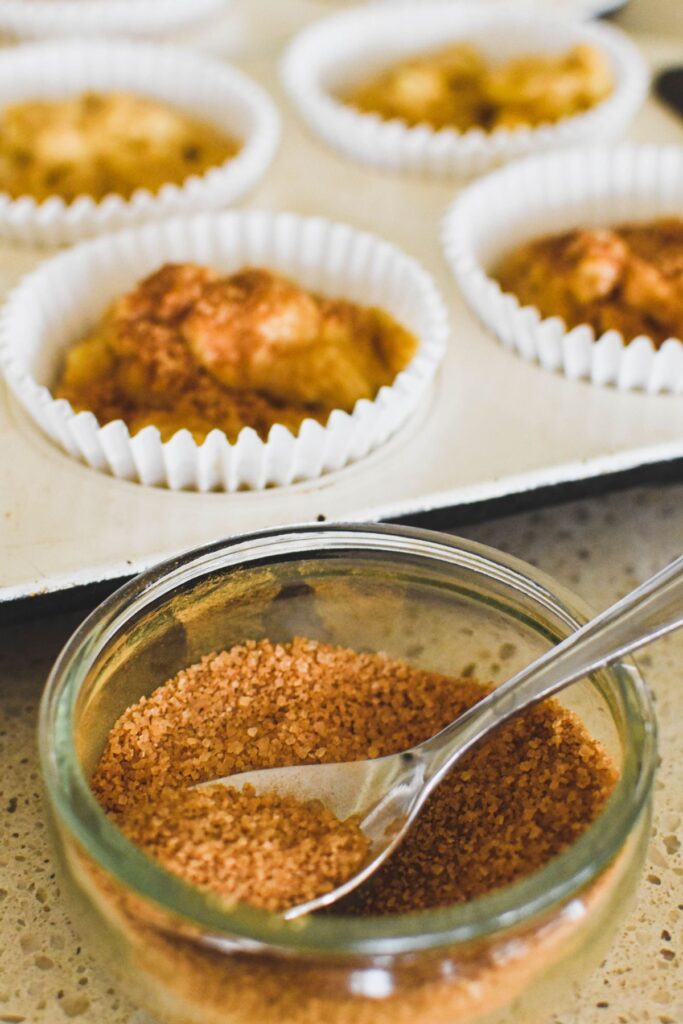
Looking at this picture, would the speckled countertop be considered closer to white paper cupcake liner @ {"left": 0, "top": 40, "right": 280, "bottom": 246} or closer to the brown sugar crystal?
the brown sugar crystal

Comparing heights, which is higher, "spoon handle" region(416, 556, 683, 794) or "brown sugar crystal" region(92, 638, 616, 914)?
"spoon handle" region(416, 556, 683, 794)

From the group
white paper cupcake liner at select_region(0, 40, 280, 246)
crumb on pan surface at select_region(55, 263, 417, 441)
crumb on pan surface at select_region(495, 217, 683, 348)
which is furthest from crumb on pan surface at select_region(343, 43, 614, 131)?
crumb on pan surface at select_region(55, 263, 417, 441)

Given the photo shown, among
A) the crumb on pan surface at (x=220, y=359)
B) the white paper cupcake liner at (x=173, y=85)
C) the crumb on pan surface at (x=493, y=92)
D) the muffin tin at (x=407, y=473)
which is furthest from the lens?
the crumb on pan surface at (x=493, y=92)

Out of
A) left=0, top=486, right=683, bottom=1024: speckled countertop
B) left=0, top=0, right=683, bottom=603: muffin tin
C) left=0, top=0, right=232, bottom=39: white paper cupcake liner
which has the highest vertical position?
left=0, top=0, right=232, bottom=39: white paper cupcake liner

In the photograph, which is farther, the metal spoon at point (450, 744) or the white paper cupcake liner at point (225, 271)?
the white paper cupcake liner at point (225, 271)

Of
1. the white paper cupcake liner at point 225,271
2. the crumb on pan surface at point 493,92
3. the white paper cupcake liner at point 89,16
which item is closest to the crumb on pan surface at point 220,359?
the white paper cupcake liner at point 225,271

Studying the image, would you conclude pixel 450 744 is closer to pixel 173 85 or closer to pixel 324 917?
pixel 324 917

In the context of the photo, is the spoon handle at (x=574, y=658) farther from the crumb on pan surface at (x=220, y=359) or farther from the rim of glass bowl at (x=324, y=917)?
the crumb on pan surface at (x=220, y=359)
